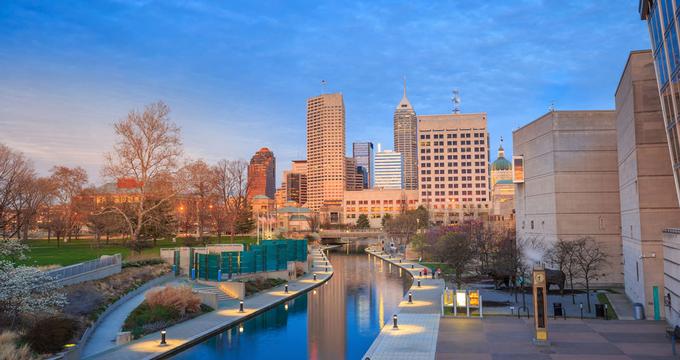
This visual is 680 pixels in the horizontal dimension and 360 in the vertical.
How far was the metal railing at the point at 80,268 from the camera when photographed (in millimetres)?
27309

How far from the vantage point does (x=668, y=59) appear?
77.8 ft

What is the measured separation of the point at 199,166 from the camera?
71875 millimetres

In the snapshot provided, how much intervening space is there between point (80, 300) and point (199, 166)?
4613cm

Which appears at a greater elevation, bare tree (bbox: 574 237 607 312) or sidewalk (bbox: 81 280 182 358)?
bare tree (bbox: 574 237 607 312)

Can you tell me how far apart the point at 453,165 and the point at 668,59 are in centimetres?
16745

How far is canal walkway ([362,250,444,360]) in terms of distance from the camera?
867 inches

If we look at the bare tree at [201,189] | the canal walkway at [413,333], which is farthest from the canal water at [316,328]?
the bare tree at [201,189]

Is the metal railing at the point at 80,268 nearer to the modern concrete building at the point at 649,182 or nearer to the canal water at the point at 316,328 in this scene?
the canal water at the point at 316,328

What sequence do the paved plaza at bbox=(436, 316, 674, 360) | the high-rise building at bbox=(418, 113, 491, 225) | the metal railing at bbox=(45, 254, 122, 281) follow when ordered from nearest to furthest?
the paved plaza at bbox=(436, 316, 674, 360) < the metal railing at bbox=(45, 254, 122, 281) < the high-rise building at bbox=(418, 113, 491, 225)

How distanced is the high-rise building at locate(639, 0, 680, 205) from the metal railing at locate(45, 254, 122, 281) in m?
30.0

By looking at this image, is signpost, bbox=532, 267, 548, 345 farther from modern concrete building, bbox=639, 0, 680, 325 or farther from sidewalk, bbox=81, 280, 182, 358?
sidewalk, bbox=81, 280, 182, 358

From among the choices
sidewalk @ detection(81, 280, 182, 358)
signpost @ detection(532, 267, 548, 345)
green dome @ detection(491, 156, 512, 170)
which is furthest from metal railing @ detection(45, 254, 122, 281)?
green dome @ detection(491, 156, 512, 170)

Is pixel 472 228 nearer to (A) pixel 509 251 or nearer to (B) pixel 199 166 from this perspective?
(A) pixel 509 251

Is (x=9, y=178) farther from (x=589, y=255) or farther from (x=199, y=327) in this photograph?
(x=589, y=255)
